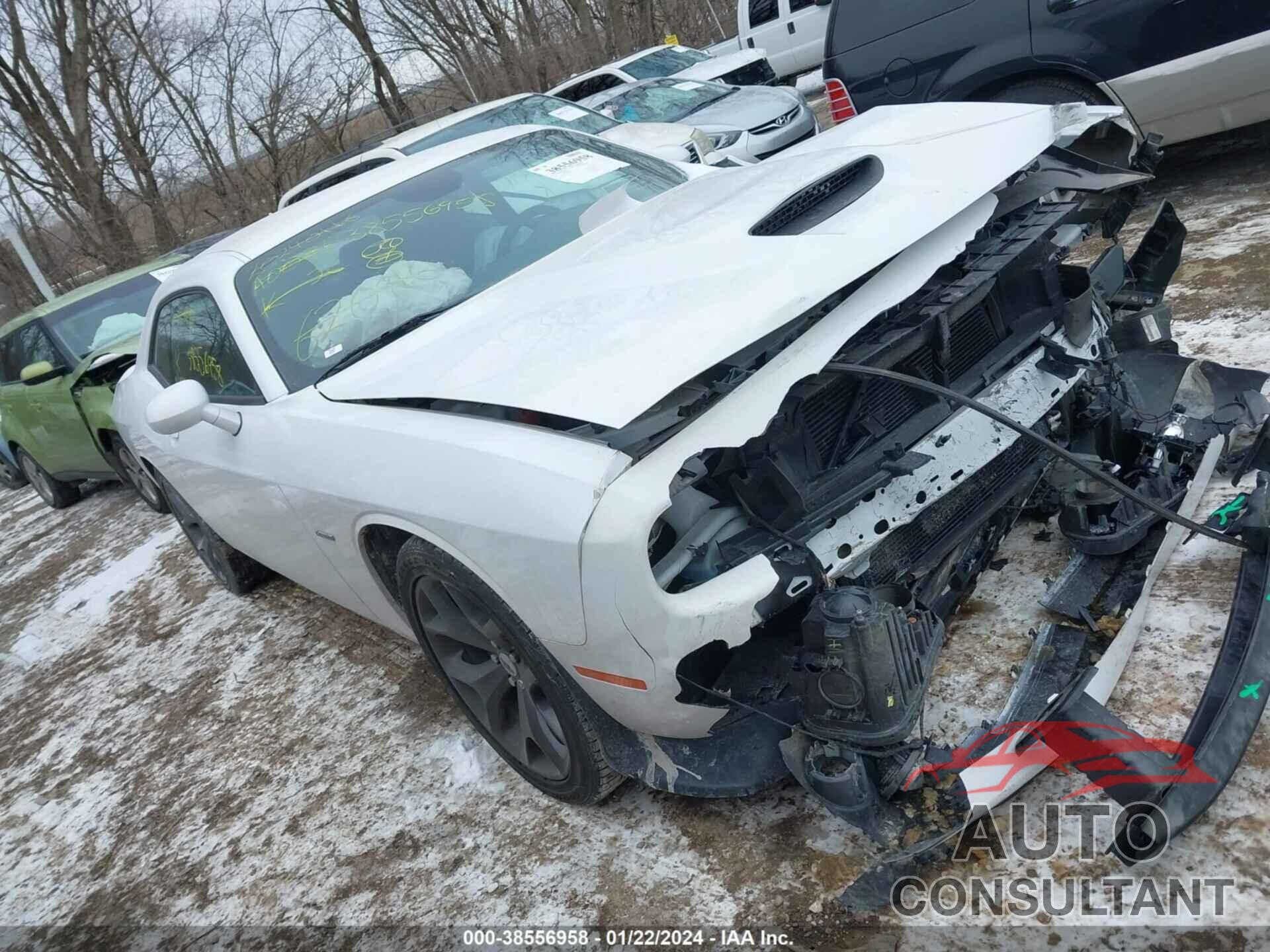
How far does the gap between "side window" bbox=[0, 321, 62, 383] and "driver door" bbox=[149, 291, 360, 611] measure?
3.10m

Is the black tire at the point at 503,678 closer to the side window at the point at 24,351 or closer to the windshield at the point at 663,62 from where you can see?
the side window at the point at 24,351

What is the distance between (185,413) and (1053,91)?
4420 mm

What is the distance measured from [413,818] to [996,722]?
1659 mm

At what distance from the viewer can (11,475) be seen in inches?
365

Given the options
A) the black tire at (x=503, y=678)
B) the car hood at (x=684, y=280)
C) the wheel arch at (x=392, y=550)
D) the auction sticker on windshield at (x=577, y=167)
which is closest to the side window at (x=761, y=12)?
the auction sticker on windshield at (x=577, y=167)

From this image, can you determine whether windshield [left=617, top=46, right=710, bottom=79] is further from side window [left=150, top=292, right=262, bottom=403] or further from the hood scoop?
the hood scoop

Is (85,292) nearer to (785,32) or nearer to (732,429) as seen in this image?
(732,429)

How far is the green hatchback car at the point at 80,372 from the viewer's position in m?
5.81

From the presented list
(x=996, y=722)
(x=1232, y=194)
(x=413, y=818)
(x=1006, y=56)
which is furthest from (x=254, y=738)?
(x=1232, y=194)

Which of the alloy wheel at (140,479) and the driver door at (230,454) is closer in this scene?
the driver door at (230,454)

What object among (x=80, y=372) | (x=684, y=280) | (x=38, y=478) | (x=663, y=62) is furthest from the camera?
(x=663, y=62)

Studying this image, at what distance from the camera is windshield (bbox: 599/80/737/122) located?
29.0 ft

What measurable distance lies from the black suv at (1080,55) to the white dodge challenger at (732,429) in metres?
1.83

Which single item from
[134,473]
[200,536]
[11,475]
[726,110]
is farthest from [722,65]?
[11,475]
